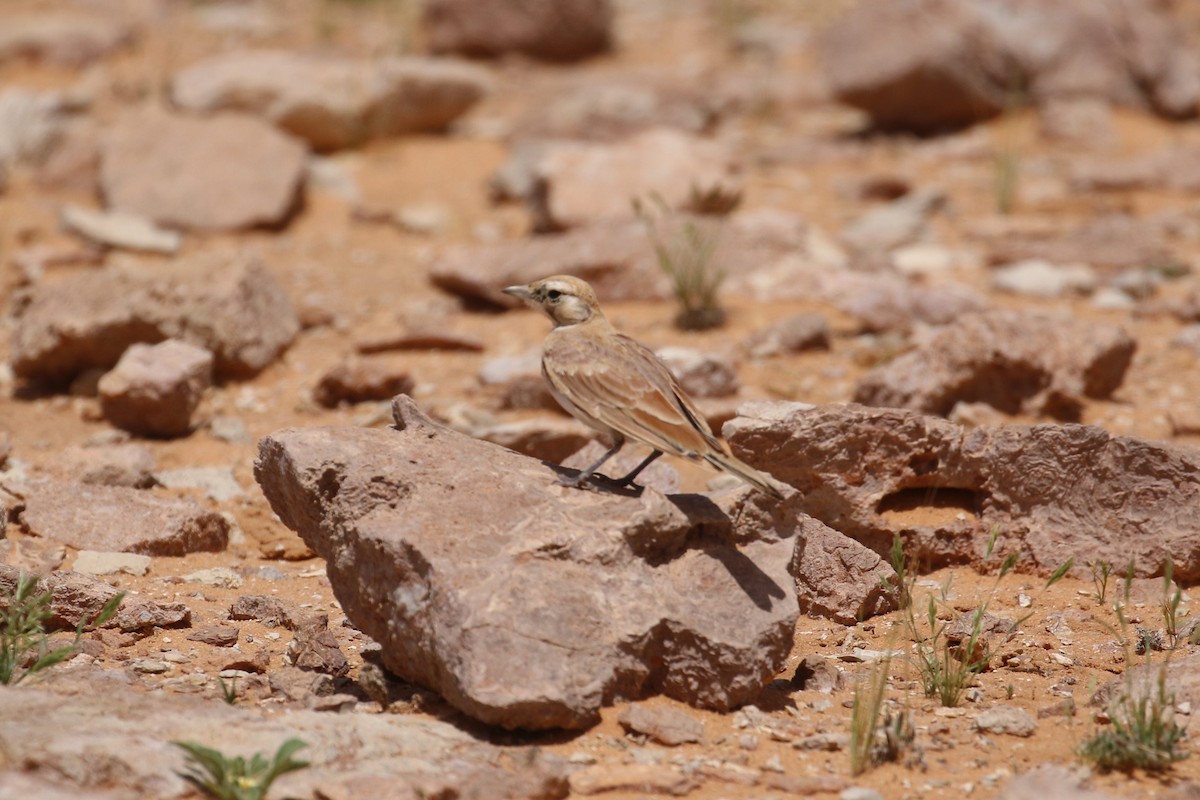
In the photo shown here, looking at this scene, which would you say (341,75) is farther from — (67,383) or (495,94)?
(67,383)

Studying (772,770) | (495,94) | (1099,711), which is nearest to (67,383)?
(772,770)

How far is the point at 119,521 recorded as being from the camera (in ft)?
20.9

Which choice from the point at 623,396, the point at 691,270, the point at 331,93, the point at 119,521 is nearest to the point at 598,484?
the point at 623,396

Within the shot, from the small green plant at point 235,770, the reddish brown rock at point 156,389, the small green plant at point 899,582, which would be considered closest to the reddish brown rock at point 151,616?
the small green plant at point 235,770

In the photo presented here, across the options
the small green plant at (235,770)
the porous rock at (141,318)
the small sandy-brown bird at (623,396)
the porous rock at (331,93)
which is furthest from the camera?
the porous rock at (331,93)

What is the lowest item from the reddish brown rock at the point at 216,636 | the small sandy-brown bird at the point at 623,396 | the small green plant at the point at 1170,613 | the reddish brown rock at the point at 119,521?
the reddish brown rock at the point at 119,521

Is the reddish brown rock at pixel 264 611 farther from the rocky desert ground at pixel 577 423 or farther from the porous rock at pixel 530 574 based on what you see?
the porous rock at pixel 530 574

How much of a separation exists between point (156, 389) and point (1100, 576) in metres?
A: 5.08

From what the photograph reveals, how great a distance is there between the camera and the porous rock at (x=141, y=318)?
27.9 ft

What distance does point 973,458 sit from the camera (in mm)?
6082

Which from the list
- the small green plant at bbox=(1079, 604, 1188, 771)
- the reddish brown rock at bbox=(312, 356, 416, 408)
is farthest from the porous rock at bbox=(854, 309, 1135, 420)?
the small green plant at bbox=(1079, 604, 1188, 771)

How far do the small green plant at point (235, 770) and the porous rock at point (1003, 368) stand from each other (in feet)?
15.4

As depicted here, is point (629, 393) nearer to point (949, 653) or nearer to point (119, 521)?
point (949, 653)

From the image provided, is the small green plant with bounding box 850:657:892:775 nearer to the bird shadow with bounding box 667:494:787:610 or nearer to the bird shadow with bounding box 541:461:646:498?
the bird shadow with bounding box 667:494:787:610
